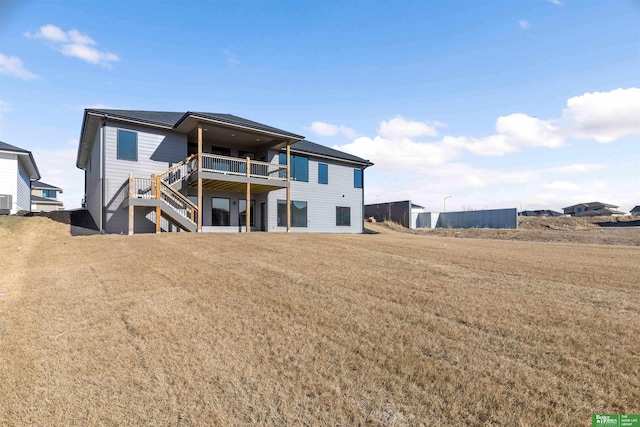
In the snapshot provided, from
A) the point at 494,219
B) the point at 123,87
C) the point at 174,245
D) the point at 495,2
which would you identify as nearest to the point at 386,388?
the point at 174,245

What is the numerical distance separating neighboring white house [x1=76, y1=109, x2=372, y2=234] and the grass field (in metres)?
8.86

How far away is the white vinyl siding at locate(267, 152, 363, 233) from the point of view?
19605mm

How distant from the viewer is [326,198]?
21656mm

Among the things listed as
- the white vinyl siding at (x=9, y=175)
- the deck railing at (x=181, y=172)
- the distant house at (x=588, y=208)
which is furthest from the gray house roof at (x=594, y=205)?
the white vinyl siding at (x=9, y=175)

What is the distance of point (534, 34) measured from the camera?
10344 mm

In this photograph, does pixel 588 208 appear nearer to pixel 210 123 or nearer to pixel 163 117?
pixel 210 123

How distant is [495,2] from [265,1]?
8577 mm

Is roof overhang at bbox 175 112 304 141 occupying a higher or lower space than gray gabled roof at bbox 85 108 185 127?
lower

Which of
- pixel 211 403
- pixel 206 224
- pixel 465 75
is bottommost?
pixel 211 403

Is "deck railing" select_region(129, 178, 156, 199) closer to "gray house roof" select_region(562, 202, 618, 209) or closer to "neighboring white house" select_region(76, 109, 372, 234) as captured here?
"neighboring white house" select_region(76, 109, 372, 234)

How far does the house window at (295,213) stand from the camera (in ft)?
64.0

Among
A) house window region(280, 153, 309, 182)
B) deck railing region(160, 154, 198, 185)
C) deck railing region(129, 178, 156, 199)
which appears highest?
house window region(280, 153, 309, 182)

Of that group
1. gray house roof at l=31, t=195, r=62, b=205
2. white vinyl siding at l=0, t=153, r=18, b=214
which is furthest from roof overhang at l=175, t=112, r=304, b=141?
gray house roof at l=31, t=195, r=62, b=205

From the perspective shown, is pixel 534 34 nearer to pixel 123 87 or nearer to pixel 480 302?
pixel 480 302
